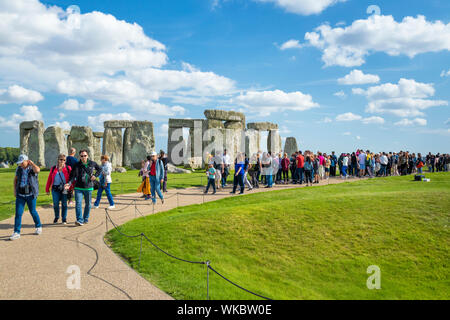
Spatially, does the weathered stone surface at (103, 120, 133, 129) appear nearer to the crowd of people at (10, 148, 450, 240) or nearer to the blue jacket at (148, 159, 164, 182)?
the crowd of people at (10, 148, 450, 240)

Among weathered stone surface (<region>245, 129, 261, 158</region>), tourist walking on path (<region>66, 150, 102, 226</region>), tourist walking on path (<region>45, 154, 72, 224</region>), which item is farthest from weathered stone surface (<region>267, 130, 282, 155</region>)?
tourist walking on path (<region>45, 154, 72, 224</region>)

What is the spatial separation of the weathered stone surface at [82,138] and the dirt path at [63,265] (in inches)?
623

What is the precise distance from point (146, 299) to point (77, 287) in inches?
46.4

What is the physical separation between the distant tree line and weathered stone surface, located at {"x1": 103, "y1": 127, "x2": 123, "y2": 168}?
31.0 m

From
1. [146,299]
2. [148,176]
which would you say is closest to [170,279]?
[146,299]

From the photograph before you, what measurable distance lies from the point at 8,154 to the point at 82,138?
115 feet

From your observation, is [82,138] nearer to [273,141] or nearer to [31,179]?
[273,141]

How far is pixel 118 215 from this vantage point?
1048cm

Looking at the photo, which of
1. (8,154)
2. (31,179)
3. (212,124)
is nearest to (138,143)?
(212,124)

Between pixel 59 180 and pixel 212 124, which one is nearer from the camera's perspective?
pixel 59 180

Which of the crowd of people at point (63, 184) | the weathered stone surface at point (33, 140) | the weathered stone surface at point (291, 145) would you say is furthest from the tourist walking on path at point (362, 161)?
the weathered stone surface at point (33, 140)

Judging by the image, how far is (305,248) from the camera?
7812 millimetres

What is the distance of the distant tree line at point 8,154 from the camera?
50.4m
